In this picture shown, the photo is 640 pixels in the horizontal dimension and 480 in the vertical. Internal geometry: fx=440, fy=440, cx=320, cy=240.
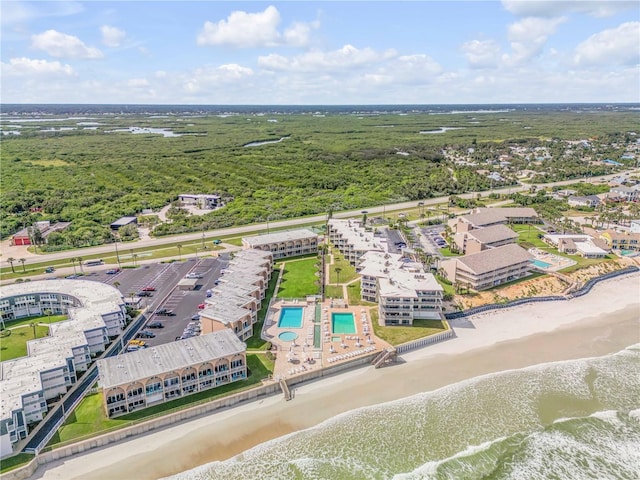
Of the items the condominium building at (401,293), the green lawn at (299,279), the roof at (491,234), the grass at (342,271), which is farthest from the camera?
the roof at (491,234)

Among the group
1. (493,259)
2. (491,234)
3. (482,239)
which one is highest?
(491,234)

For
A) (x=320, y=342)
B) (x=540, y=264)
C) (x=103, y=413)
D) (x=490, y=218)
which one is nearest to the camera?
(x=103, y=413)

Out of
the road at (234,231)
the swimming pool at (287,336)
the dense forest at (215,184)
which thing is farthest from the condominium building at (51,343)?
the dense forest at (215,184)

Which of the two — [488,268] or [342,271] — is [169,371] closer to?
[342,271]

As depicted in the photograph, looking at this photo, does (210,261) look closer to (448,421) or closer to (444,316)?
(444,316)

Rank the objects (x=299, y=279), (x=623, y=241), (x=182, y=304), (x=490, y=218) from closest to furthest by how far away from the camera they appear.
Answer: (x=182, y=304) → (x=299, y=279) → (x=623, y=241) → (x=490, y=218)

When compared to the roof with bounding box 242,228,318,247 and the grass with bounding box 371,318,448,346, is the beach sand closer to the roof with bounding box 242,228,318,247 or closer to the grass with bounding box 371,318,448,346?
the grass with bounding box 371,318,448,346

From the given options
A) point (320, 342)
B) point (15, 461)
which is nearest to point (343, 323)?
point (320, 342)

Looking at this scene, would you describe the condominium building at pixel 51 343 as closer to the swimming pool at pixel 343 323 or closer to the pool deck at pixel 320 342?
the pool deck at pixel 320 342
